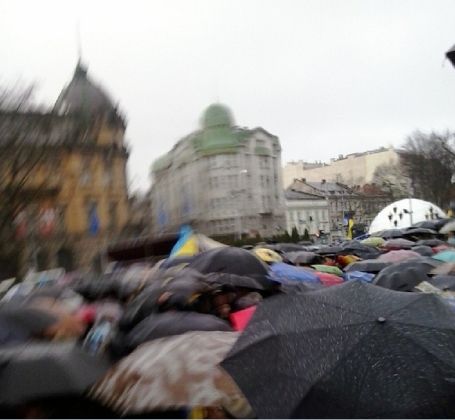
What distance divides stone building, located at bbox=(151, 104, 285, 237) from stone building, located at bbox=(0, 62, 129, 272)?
0.99 meters

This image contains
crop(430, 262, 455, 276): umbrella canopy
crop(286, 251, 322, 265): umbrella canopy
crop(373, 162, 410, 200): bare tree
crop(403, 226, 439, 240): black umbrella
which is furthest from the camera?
crop(373, 162, 410, 200): bare tree

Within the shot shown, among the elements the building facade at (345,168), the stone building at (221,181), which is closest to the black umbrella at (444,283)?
the stone building at (221,181)

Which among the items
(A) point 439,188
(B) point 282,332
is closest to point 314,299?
(B) point 282,332

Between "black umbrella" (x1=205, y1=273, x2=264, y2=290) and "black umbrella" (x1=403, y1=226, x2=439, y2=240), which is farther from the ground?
"black umbrella" (x1=403, y1=226, x2=439, y2=240)

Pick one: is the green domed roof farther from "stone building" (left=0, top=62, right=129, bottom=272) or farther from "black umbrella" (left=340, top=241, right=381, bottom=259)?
"stone building" (left=0, top=62, right=129, bottom=272)

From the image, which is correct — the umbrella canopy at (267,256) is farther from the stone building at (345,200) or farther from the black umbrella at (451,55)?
the stone building at (345,200)

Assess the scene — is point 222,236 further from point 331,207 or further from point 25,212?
point 331,207

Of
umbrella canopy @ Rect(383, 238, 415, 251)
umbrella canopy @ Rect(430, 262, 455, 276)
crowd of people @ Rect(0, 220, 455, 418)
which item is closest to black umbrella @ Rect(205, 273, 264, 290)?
crowd of people @ Rect(0, 220, 455, 418)

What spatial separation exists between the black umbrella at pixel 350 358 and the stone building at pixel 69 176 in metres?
4.99

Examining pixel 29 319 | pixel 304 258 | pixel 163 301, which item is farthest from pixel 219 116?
pixel 29 319

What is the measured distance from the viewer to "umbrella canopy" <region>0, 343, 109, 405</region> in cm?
303

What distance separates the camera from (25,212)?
7.84m

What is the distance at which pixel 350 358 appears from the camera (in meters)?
3.02

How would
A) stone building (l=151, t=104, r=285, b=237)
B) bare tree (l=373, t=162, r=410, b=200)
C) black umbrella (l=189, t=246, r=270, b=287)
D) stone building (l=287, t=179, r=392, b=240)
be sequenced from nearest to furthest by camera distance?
black umbrella (l=189, t=246, r=270, b=287), stone building (l=151, t=104, r=285, b=237), bare tree (l=373, t=162, r=410, b=200), stone building (l=287, t=179, r=392, b=240)
